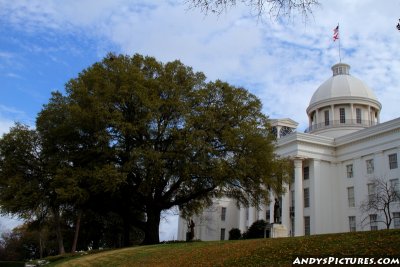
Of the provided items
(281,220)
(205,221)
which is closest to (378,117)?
(281,220)

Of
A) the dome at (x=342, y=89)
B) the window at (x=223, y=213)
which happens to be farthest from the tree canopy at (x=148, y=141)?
the window at (x=223, y=213)

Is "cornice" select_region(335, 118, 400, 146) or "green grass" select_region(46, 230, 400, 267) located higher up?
"cornice" select_region(335, 118, 400, 146)

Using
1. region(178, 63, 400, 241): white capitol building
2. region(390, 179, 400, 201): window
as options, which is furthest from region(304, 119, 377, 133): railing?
region(390, 179, 400, 201): window

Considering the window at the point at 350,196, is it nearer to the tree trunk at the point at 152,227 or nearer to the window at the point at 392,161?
the window at the point at 392,161

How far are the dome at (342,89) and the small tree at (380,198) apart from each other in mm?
16428

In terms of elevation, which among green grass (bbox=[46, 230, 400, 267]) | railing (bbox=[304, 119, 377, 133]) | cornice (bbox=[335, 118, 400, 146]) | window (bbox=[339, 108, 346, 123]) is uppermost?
window (bbox=[339, 108, 346, 123])

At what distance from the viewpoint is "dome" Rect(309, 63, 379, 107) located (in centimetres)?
5734

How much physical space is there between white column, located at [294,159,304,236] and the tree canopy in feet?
56.1

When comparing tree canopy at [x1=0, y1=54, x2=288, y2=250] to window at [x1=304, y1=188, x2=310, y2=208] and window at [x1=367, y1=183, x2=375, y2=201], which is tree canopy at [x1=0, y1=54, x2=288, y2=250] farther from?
window at [x1=304, y1=188, x2=310, y2=208]

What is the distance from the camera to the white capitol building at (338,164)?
1738 inches

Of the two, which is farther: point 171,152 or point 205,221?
point 205,221

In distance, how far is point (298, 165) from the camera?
4872 centimetres

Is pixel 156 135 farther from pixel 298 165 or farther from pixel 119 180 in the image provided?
pixel 298 165

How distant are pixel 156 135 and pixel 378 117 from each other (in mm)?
39822
